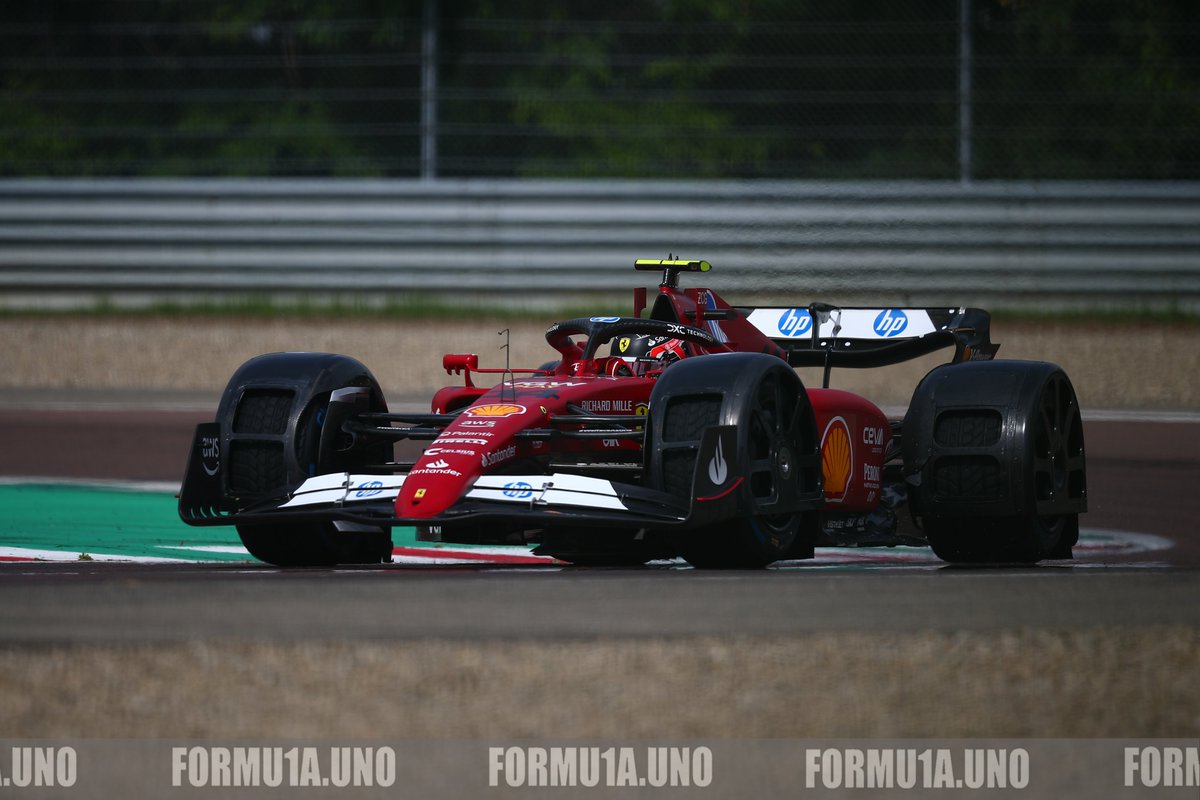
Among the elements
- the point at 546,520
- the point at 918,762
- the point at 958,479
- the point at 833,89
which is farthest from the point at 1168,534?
the point at 833,89

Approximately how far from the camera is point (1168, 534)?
342 inches

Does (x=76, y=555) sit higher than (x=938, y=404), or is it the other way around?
(x=938, y=404)

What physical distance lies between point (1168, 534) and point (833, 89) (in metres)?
6.30

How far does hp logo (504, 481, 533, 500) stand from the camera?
6.05 metres

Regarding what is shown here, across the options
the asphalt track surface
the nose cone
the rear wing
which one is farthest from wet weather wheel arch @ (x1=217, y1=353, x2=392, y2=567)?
the rear wing

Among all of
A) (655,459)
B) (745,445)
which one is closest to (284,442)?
(655,459)

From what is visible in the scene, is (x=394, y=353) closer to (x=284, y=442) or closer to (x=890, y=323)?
(x=890, y=323)

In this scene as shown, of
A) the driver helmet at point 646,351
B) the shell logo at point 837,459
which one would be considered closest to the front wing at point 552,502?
the shell logo at point 837,459

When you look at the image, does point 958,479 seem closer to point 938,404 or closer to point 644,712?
point 938,404

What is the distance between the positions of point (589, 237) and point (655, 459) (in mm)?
8582

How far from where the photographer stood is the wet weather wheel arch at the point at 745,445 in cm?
615

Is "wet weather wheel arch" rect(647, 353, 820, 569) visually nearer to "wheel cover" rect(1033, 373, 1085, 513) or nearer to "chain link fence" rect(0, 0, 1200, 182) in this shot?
"wheel cover" rect(1033, 373, 1085, 513)

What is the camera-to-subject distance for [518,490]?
6074mm

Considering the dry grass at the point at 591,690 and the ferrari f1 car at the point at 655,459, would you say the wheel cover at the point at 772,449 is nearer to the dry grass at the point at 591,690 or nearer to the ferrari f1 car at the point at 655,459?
the ferrari f1 car at the point at 655,459
